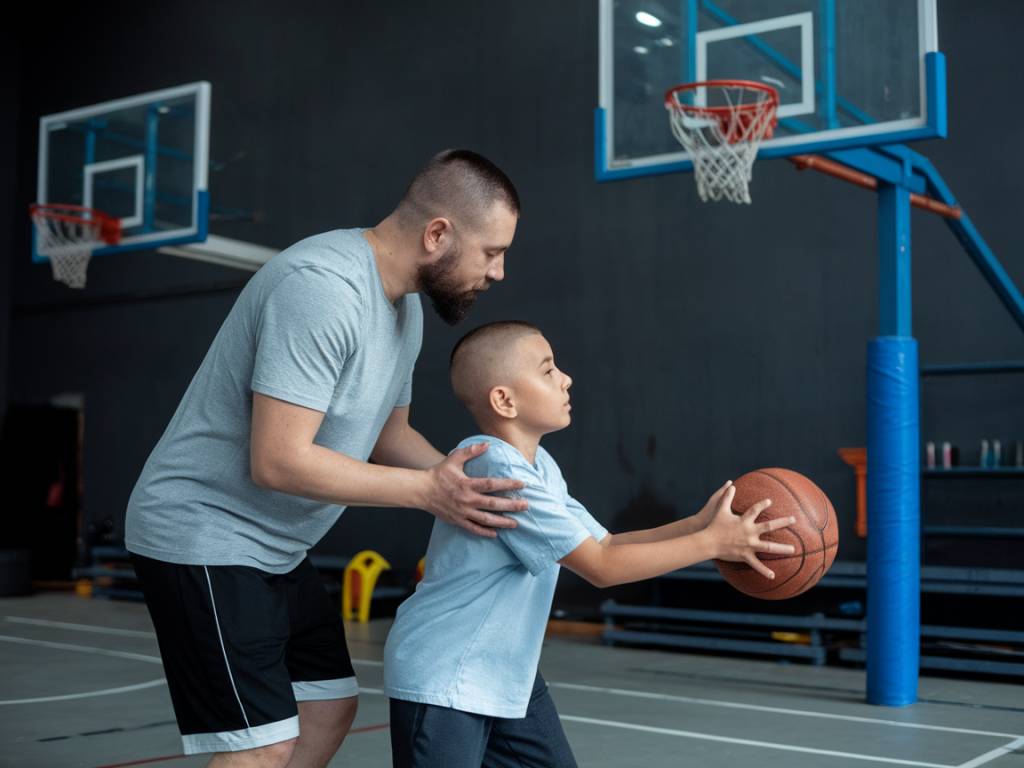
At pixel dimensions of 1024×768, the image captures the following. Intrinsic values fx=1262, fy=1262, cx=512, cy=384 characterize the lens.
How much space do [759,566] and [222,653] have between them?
1.05 m

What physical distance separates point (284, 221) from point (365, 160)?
1.02 metres

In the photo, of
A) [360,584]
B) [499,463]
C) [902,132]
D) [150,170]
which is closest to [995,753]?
[902,132]

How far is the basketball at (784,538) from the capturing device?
2498 mm

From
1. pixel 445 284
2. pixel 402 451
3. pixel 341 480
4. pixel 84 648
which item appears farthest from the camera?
pixel 84 648

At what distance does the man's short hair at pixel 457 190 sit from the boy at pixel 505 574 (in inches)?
10.1

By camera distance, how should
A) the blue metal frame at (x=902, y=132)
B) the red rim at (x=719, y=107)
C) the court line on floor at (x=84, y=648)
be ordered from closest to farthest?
the blue metal frame at (x=902, y=132)
the red rim at (x=719, y=107)
the court line on floor at (x=84, y=648)

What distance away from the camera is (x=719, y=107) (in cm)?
612

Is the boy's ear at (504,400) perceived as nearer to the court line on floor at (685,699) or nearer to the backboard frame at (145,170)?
the court line on floor at (685,699)

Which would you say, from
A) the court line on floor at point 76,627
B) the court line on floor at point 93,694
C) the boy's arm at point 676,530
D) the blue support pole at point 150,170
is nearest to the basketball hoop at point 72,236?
the blue support pole at point 150,170

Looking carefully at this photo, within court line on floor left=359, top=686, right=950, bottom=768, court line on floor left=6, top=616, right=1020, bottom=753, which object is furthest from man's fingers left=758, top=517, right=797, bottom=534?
court line on floor left=6, top=616, right=1020, bottom=753

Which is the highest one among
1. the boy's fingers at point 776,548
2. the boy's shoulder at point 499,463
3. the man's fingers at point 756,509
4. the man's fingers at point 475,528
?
the boy's shoulder at point 499,463

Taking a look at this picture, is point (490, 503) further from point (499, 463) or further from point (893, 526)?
point (893, 526)

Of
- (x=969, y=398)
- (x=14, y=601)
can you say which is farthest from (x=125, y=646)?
(x=969, y=398)

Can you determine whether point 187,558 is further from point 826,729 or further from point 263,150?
point 263,150
